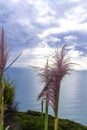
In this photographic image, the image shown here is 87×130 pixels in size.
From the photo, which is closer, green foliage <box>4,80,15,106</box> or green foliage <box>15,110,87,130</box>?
green foliage <box>4,80,15,106</box>

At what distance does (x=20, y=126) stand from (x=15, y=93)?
816 millimetres

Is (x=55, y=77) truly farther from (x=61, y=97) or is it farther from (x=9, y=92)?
(x=61, y=97)

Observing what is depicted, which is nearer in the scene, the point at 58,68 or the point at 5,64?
the point at 5,64

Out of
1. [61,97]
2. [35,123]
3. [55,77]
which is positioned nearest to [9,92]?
[35,123]

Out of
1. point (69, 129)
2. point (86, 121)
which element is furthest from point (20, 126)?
point (86, 121)

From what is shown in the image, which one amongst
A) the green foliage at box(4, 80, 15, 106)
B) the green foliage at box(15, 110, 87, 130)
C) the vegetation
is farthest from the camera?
the green foliage at box(15, 110, 87, 130)

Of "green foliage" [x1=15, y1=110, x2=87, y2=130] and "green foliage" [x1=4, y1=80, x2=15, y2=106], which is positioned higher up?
"green foliage" [x1=4, y1=80, x2=15, y2=106]

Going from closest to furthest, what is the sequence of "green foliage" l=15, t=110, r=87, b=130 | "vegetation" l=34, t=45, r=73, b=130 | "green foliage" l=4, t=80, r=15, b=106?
"vegetation" l=34, t=45, r=73, b=130 → "green foliage" l=4, t=80, r=15, b=106 → "green foliage" l=15, t=110, r=87, b=130

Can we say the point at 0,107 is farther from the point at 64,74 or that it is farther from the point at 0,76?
the point at 64,74

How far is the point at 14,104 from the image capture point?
32.9 feet

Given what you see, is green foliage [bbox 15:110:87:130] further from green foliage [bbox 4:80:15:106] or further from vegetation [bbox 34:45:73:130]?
vegetation [bbox 34:45:73:130]

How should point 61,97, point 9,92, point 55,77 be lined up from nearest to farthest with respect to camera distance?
point 55,77 < point 9,92 < point 61,97

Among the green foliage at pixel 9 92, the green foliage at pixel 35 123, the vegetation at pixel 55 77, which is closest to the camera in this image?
the vegetation at pixel 55 77

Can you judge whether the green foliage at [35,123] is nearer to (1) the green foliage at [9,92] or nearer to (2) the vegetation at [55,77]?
(1) the green foliage at [9,92]
